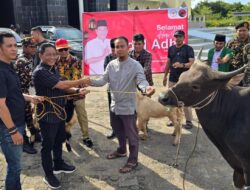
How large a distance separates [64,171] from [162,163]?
60.7 inches

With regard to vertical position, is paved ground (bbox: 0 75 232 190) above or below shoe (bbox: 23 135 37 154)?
below

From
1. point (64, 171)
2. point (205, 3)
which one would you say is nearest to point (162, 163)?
point (64, 171)

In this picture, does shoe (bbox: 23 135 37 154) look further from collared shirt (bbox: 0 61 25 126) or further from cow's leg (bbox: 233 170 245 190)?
cow's leg (bbox: 233 170 245 190)

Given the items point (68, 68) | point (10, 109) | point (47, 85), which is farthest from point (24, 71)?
point (10, 109)

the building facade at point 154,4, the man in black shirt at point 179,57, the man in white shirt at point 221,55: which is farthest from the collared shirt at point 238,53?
the building facade at point 154,4

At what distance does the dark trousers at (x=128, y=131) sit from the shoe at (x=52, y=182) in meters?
1.12

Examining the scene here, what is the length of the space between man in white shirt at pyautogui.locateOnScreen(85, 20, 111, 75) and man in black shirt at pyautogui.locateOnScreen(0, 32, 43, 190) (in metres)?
4.89

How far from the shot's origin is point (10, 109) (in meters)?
3.37

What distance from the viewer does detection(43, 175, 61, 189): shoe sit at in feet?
14.0

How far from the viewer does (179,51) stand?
593cm

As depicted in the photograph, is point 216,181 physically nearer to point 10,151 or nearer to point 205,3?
point 10,151

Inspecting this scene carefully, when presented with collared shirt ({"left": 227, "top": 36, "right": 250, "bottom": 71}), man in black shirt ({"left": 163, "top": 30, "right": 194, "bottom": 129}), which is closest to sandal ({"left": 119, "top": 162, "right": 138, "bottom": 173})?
man in black shirt ({"left": 163, "top": 30, "right": 194, "bottom": 129})

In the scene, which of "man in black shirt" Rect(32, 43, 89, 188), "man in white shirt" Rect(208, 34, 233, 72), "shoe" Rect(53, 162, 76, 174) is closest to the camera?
"man in black shirt" Rect(32, 43, 89, 188)

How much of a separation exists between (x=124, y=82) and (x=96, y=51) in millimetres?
4117
